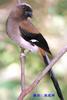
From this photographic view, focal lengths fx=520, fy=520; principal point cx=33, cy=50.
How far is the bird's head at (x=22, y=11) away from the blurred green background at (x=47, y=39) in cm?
12

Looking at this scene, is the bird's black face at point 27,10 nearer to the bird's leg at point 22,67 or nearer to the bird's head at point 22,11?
the bird's head at point 22,11

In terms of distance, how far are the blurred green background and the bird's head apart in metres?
0.12

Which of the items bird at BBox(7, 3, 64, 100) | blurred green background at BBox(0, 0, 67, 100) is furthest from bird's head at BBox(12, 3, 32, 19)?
blurred green background at BBox(0, 0, 67, 100)

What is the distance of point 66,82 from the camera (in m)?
1.65

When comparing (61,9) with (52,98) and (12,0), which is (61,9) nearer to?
(12,0)

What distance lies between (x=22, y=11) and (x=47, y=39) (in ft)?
0.58

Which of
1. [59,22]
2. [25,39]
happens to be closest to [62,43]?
[59,22]

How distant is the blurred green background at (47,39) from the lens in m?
1.63

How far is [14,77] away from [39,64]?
0.30 ft

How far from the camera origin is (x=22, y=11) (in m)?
1.50

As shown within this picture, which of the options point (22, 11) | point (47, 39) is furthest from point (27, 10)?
point (47, 39)

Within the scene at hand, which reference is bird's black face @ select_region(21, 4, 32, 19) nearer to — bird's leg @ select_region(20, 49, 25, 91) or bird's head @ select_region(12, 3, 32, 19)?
bird's head @ select_region(12, 3, 32, 19)

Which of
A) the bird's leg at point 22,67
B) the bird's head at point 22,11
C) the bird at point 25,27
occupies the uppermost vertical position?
the bird's head at point 22,11

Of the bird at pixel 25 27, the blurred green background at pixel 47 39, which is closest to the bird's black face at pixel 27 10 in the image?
the bird at pixel 25 27
